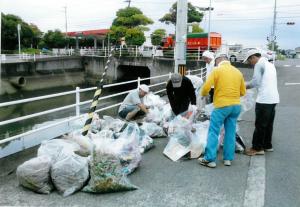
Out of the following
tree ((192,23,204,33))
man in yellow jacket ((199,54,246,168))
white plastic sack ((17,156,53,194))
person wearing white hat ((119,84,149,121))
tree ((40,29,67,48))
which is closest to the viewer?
white plastic sack ((17,156,53,194))

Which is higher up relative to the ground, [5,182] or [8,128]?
[5,182]

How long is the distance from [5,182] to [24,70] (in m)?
27.9

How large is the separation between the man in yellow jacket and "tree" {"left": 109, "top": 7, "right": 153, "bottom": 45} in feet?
120

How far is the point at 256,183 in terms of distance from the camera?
14.6 ft

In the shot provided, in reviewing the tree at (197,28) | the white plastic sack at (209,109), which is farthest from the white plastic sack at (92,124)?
the tree at (197,28)

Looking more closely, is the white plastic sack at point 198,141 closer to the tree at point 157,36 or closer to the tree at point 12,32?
the tree at point 157,36

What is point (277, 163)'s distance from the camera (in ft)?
17.1

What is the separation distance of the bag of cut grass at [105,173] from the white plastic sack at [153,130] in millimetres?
2438

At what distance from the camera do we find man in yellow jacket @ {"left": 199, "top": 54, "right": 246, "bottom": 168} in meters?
4.85

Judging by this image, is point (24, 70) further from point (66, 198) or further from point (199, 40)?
point (66, 198)

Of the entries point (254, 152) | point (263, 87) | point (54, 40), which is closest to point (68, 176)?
point (254, 152)

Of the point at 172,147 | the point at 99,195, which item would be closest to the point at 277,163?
the point at 172,147

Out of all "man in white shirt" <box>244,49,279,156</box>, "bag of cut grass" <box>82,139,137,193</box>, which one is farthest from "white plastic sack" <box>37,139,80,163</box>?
"man in white shirt" <box>244,49,279,156</box>

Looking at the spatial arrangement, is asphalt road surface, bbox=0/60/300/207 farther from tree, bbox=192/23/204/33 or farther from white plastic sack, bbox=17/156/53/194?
tree, bbox=192/23/204/33
